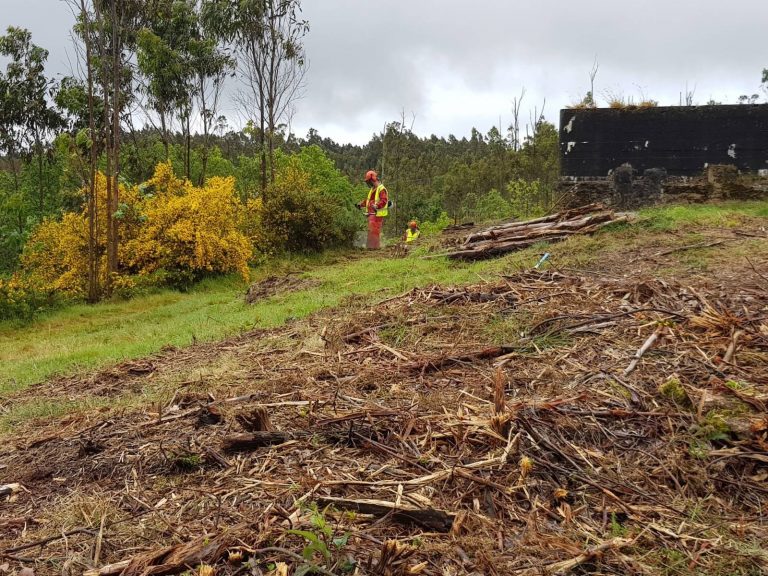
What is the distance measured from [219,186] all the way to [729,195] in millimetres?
12134

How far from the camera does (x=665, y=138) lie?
12.1 metres

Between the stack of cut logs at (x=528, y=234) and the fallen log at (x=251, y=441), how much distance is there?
7.49 meters

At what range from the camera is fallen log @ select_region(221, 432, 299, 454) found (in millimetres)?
3143

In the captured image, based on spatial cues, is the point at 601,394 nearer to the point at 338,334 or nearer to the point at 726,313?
the point at 726,313

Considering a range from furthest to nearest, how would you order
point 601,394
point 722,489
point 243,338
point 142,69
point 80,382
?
point 142,69, point 243,338, point 80,382, point 601,394, point 722,489

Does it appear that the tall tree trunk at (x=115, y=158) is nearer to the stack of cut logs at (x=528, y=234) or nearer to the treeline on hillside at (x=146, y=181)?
the treeline on hillside at (x=146, y=181)

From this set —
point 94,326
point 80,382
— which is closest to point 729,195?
point 80,382

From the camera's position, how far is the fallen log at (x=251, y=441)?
3.14 meters

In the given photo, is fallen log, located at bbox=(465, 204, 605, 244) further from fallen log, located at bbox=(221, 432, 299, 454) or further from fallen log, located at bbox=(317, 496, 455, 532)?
fallen log, located at bbox=(317, 496, 455, 532)

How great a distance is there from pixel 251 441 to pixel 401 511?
3.60ft

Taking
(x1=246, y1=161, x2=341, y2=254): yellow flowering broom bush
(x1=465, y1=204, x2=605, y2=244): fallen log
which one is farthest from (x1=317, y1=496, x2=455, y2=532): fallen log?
(x1=246, y1=161, x2=341, y2=254): yellow flowering broom bush

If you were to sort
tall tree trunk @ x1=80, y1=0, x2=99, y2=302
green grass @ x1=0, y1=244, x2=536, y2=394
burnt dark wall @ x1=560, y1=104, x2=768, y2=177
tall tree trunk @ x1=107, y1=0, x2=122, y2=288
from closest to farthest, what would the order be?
1. green grass @ x1=0, y1=244, x2=536, y2=394
2. burnt dark wall @ x1=560, y1=104, x2=768, y2=177
3. tall tree trunk @ x1=80, y1=0, x2=99, y2=302
4. tall tree trunk @ x1=107, y1=0, x2=122, y2=288

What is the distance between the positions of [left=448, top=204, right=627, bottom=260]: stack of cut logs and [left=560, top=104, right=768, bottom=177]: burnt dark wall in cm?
204

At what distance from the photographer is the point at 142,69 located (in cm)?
2083
